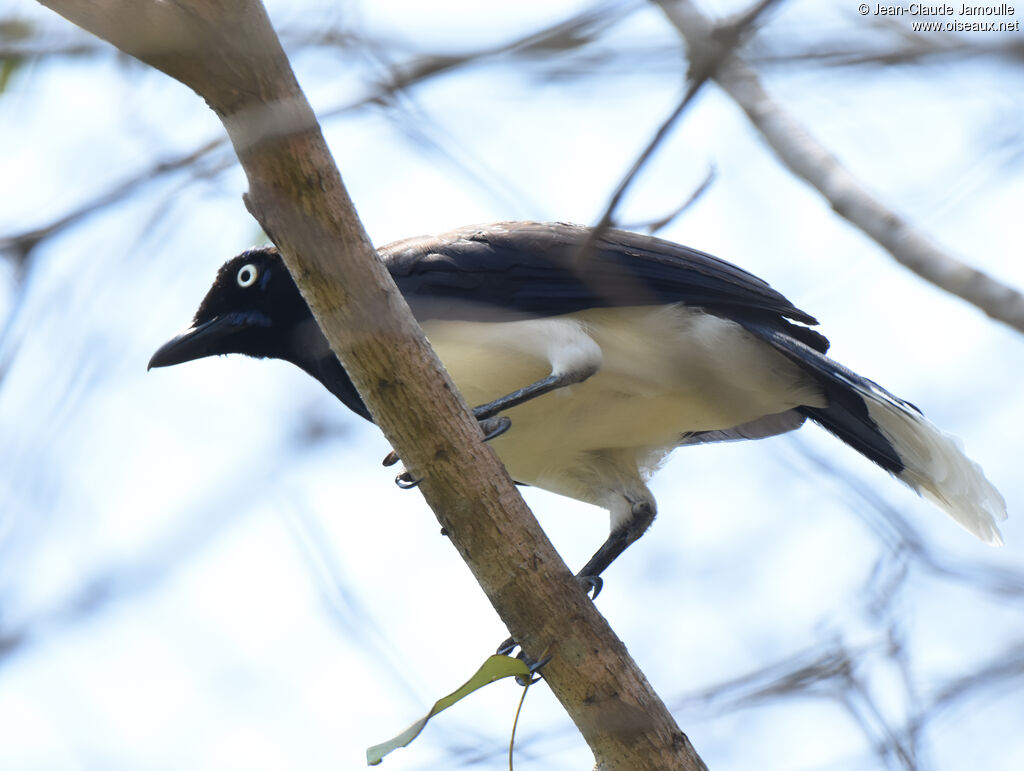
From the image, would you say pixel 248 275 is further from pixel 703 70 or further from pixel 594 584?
pixel 703 70

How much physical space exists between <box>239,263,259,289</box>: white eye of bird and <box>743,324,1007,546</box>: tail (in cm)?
211

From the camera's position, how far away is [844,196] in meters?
3.09

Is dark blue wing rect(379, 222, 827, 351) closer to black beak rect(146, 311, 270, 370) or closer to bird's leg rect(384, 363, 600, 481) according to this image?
bird's leg rect(384, 363, 600, 481)

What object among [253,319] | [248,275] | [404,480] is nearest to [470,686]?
[404,480]

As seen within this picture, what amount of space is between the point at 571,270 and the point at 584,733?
1.76 m

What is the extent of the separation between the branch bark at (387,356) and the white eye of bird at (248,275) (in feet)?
6.21

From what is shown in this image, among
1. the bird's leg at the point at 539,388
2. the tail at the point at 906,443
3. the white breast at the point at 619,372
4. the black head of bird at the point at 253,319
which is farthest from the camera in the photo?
the black head of bird at the point at 253,319

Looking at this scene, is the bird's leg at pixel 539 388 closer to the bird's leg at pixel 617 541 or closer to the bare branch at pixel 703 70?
the bird's leg at pixel 617 541

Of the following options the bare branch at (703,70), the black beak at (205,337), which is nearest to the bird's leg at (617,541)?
the black beak at (205,337)

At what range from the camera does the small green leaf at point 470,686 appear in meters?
3.01

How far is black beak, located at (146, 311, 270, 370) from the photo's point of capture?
4660 millimetres

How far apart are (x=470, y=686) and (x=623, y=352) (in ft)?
5.33

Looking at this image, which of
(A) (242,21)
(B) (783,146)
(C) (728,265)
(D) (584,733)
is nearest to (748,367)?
(C) (728,265)

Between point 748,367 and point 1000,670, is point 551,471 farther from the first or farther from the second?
point 1000,670
